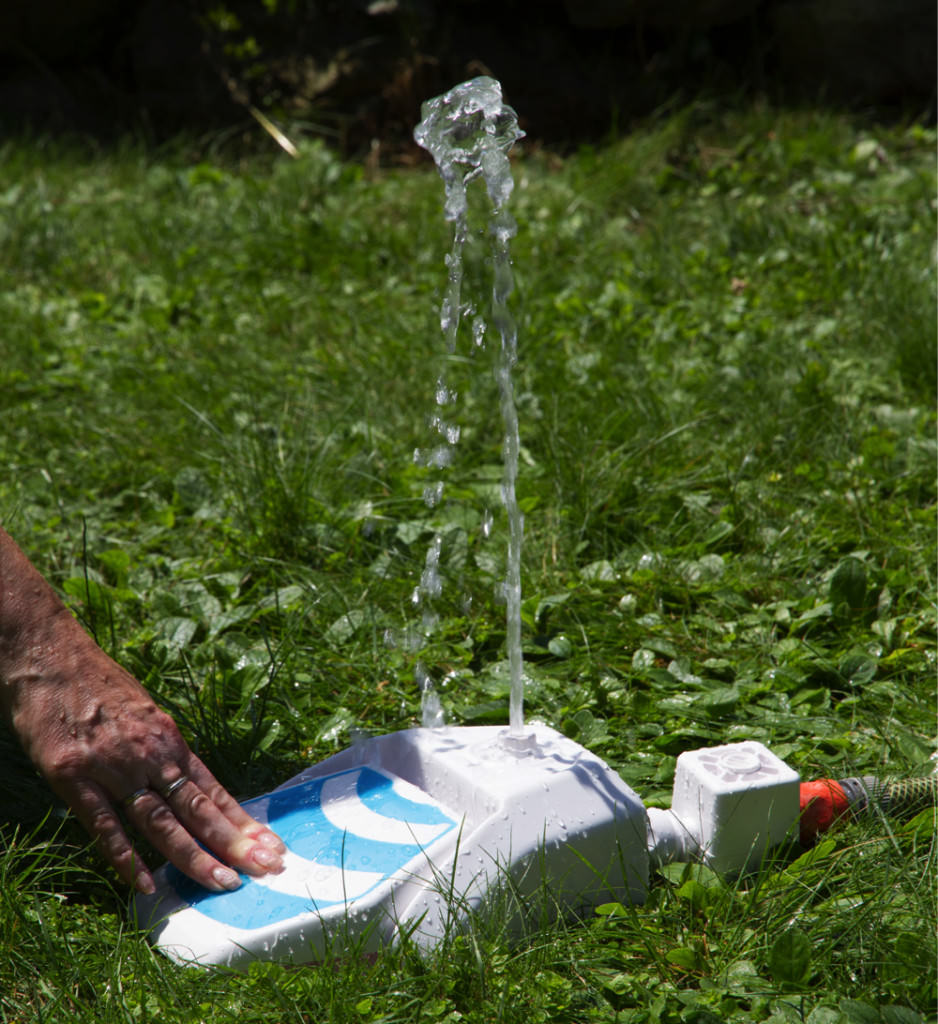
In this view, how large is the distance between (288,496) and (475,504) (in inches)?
16.9

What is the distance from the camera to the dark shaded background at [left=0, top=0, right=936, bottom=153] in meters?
4.83

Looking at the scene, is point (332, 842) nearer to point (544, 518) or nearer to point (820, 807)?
point (820, 807)

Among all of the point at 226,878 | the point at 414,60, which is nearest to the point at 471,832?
the point at 226,878

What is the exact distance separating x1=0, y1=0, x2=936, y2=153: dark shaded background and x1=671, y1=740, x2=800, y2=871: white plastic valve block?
13.1 ft

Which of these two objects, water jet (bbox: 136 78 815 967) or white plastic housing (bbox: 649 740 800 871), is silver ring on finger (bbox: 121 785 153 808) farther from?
white plastic housing (bbox: 649 740 800 871)

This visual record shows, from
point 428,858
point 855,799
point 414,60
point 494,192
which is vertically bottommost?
point 855,799

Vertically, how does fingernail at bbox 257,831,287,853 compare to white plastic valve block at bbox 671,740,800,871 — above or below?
above

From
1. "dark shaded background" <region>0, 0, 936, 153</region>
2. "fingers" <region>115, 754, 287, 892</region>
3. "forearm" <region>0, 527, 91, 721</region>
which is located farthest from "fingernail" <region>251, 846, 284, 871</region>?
"dark shaded background" <region>0, 0, 936, 153</region>

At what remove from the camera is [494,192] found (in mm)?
1616

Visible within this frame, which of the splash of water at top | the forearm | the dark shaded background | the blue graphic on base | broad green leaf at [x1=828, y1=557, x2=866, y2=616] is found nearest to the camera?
the blue graphic on base

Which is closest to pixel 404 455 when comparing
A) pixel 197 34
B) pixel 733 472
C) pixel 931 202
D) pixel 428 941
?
pixel 733 472

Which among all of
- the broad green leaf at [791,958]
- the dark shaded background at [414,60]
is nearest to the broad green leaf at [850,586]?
the broad green leaf at [791,958]

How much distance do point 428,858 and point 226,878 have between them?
0.84 ft

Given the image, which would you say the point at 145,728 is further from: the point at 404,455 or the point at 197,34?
the point at 197,34
